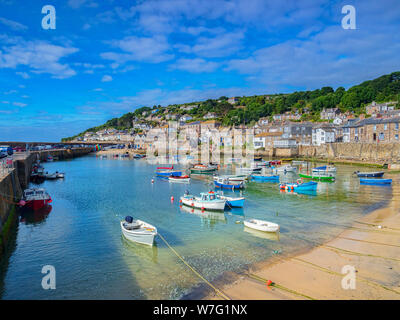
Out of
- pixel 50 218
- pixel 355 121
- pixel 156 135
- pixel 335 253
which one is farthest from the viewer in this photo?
pixel 156 135

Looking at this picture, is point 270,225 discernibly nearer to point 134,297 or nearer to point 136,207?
point 134,297

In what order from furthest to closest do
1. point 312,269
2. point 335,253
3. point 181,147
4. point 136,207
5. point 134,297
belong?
point 181,147 → point 136,207 → point 335,253 → point 312,269 → point 134,297

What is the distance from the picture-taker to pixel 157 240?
17516mm

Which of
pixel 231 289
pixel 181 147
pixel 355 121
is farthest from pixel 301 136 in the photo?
pixel 231 289

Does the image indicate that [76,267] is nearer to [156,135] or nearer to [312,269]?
[312,269]

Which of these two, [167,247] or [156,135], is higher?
[156,135]

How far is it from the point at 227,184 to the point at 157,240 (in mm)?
18650

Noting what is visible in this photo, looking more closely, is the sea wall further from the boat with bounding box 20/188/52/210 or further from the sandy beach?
the sandy beach

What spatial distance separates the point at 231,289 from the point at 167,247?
581cm

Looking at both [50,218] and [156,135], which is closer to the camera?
[50,218]

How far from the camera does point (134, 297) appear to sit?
11.3m

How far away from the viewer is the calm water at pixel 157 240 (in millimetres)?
12492

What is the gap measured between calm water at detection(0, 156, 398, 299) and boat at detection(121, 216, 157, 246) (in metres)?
0.44

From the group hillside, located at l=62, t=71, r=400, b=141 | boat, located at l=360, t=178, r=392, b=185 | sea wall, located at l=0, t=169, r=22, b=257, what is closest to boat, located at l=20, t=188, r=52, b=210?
sea wall, located at l=0, t=169, r=22, b=257
